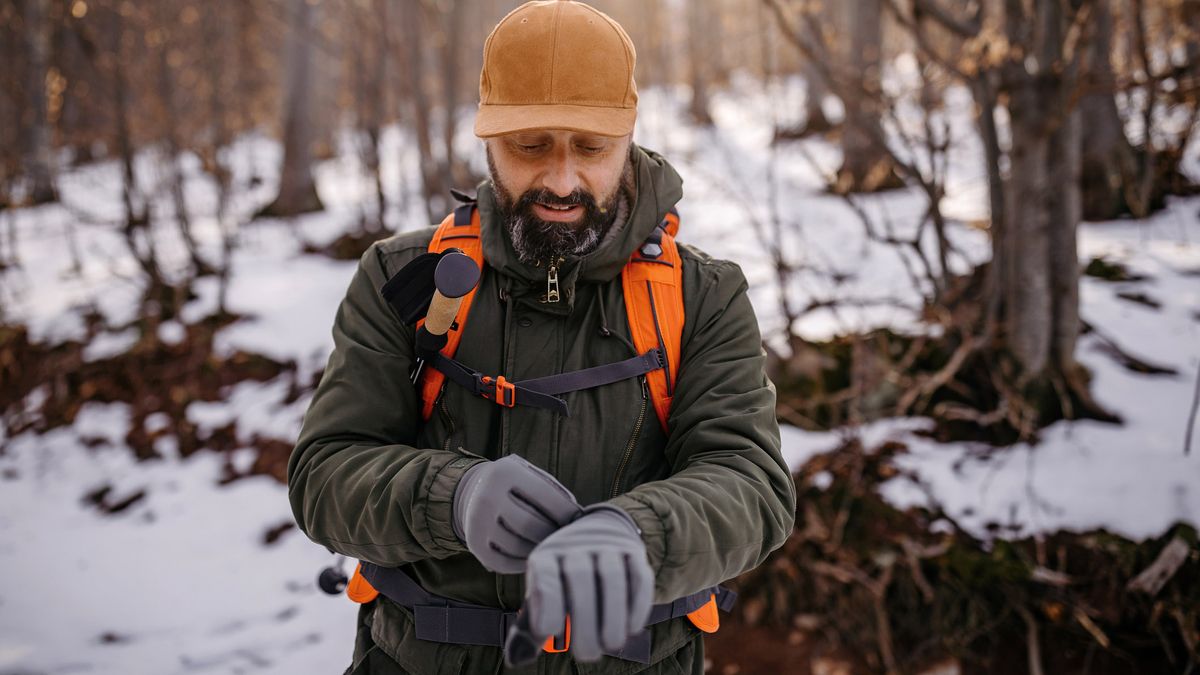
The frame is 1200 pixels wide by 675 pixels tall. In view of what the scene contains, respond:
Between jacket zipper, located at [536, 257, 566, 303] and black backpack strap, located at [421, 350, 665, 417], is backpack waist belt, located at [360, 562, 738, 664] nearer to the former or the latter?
black backpack strap, located at [421, 350, 665, 417]

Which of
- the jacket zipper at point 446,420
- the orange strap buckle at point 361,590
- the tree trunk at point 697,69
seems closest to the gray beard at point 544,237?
the jacket zipper at point 446,420

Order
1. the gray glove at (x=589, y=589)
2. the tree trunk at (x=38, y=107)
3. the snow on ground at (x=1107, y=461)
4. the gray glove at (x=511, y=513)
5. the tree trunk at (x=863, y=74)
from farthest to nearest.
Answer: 1. the tree trunk at (x=38, y=107)
2. the tree trunk at (x=863, y=74)
3. the snow on ground at (x=1107, y=461)
4. the gray glove at (x=511, y=513)
5. the gray glove at (x=589, y=589)

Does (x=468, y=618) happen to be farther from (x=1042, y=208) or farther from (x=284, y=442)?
(x=284, y=442)

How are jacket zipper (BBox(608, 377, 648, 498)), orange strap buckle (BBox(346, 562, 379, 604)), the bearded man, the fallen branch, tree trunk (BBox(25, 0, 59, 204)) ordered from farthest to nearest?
tree trunk (BBox(25, 0, 59, 204))
the fallen branch
orange strap buckle (BBox(346, 562, 379, 604))
jacket zipper (BBox(608, 377, 648, 498))
the bearded man

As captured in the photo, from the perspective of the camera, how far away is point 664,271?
170 cm

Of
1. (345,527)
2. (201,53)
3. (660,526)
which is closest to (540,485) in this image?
(660,526)

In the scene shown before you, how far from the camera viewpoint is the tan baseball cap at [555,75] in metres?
Result: 1.58

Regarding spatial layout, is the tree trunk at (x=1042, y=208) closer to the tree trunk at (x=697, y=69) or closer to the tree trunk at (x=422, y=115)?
the tree trunk at (x=422, y=115)

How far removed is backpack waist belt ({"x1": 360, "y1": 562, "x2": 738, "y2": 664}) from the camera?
5.17 feet

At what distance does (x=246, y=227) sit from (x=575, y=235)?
854 cm

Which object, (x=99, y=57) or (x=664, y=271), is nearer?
(x=664, y=271)

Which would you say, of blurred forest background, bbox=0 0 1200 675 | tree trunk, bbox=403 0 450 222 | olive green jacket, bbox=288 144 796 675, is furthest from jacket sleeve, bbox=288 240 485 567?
tree trunk, bbox=403 0 450 222

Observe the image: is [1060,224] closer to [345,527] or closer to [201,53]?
[345,527]

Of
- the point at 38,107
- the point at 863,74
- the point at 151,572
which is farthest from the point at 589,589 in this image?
the point at 38,107
